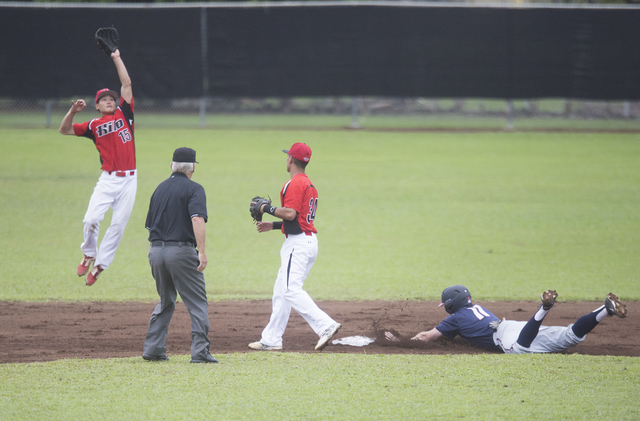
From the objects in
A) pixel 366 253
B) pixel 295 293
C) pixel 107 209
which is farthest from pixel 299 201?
pixel 366 253

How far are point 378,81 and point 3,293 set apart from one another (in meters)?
14.8

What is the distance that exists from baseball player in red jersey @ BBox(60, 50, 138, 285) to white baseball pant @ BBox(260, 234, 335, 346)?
2.42 m

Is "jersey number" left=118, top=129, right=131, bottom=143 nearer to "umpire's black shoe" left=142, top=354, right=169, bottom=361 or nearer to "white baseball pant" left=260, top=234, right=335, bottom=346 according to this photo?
"white baseball pant" left=260, top=234, right=335, bottom=346

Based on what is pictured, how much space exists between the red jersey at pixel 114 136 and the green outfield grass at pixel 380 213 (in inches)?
83.0

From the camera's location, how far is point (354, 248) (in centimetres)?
1181

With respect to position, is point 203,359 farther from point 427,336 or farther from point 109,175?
point 109,175

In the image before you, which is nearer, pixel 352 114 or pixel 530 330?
pixel 530 330

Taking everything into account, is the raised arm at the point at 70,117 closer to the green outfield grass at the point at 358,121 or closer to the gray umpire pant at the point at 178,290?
the gray umpire pant at the point at 178,290

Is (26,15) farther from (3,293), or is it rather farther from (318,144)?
(3,293)

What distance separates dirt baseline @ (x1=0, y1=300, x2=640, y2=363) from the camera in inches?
257

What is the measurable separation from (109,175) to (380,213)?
25.2 feet

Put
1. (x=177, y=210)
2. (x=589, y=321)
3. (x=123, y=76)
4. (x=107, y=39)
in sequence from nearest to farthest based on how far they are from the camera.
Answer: (x=177, y=210)
(x=589, y=321)
(x=107, y=39)
(x=123, y=76)

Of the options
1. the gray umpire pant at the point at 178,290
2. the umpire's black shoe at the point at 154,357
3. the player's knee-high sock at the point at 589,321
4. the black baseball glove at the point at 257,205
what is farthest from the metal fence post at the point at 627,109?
the umpire's black shoe at the point at 154,357

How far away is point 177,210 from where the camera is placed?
5566 millimetres
